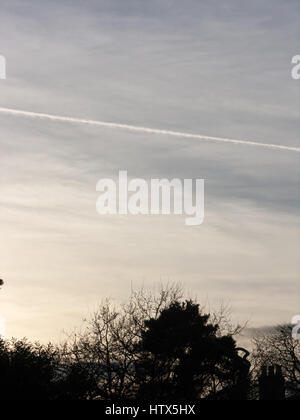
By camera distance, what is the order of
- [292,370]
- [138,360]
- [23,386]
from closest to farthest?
[23,386] < [138,360] < [292,370]

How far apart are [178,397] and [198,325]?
397 inches

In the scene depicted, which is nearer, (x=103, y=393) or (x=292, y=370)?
(x=103, y=393)

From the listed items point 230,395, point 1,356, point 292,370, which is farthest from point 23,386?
point 292,370

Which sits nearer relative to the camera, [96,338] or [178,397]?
[178,397]

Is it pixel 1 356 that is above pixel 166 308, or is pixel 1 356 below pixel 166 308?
below
